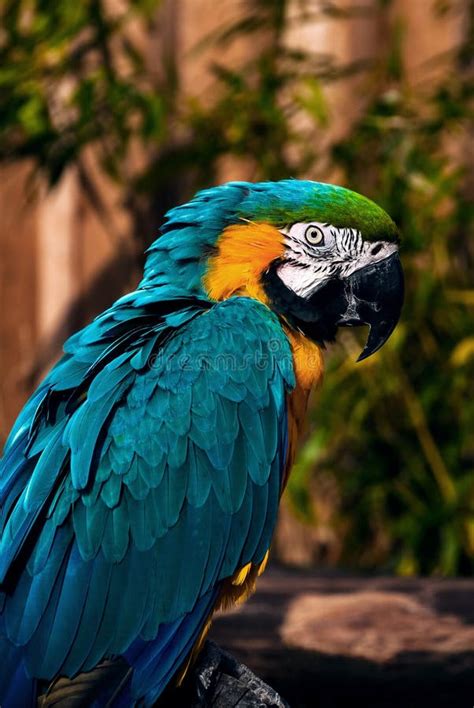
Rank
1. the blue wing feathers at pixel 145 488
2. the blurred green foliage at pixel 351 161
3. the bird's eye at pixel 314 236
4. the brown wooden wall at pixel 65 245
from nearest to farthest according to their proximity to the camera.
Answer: the blue wing feathers at pixel 145 488
the bird's eye at pixel 314 236
the blurred green foliage at pixel 351 161
the brown wooden wall at pixel 65 245

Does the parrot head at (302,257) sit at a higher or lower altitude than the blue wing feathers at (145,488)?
higher

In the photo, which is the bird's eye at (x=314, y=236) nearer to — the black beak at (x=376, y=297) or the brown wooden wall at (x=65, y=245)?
the black beak at (x=376, y=297)

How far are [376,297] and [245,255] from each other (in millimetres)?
202

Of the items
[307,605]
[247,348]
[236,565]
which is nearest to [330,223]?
[247,348]

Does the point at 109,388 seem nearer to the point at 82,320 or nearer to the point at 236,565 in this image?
the point at 236,565

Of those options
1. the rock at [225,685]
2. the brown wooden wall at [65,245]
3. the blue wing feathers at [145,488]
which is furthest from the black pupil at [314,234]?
the brown wooden wall at [65,245]

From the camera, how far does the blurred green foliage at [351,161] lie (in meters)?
2.87

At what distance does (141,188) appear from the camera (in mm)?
3066

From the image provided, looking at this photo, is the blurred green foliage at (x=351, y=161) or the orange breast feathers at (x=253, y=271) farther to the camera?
the blurred green foliage at (x=351, y=161)

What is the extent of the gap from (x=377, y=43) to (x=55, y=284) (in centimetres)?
121

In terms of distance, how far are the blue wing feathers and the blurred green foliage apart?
1.39 meters

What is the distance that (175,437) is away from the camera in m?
1.42

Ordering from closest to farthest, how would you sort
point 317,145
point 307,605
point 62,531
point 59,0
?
point 62,531, point 307,605, point 59,0, point 317,145

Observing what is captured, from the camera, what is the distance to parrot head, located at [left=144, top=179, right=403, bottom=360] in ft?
5.03
